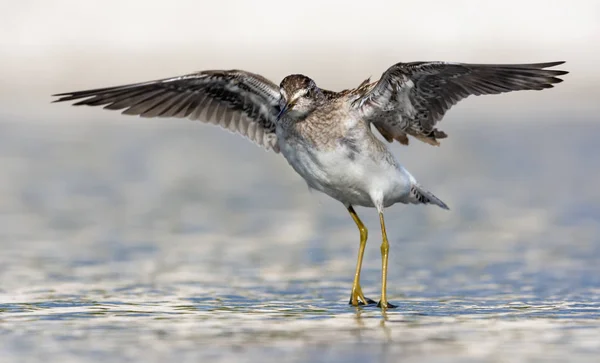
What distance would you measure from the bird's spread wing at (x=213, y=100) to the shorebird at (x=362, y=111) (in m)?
0.02

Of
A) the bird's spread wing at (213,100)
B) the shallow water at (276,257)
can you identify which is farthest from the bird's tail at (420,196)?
the bird's spread wing at (213,100)

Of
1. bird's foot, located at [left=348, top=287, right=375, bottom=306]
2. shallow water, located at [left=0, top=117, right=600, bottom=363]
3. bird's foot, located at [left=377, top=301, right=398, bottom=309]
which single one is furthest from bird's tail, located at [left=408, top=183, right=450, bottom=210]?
bird's foot, located at [left=377, top=301, right=398, bottom=309]

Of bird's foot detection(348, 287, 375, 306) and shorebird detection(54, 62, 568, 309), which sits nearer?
shorebird detection(54, 62, 568, 309)

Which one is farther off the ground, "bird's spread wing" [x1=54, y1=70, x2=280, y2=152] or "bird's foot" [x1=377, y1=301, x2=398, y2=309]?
"bird's spread wing" [x1=54, y1=70, x2=280, y2=152]

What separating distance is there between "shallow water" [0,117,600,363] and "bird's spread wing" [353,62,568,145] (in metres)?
1.50

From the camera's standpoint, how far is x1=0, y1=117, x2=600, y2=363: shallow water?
8.83 m

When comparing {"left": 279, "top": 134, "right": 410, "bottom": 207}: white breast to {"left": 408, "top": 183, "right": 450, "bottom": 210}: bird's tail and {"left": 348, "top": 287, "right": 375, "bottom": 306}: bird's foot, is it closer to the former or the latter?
{"left": 408, "top": 183, "right": 450, "bottom": 210}: bird's tail

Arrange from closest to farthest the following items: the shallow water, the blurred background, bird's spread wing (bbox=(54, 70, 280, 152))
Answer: the shallow water < the blurred background < bird's spread wing (bbox=(54, 70, 280, 152))

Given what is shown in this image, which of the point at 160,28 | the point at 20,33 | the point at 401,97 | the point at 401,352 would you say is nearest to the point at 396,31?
the point at 160,28

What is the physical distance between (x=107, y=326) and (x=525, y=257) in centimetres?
525

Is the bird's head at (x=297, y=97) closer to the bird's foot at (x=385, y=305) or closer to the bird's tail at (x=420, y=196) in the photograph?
the bird's tail at (x=420, y=196)

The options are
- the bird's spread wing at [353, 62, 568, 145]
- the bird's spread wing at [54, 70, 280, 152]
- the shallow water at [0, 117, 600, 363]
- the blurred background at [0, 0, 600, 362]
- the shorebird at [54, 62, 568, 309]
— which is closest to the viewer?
the shallow water at [0, 117, 600, 363]

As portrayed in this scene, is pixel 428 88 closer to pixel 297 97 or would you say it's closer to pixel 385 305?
pixel 297 97

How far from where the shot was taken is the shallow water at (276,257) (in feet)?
29.0
